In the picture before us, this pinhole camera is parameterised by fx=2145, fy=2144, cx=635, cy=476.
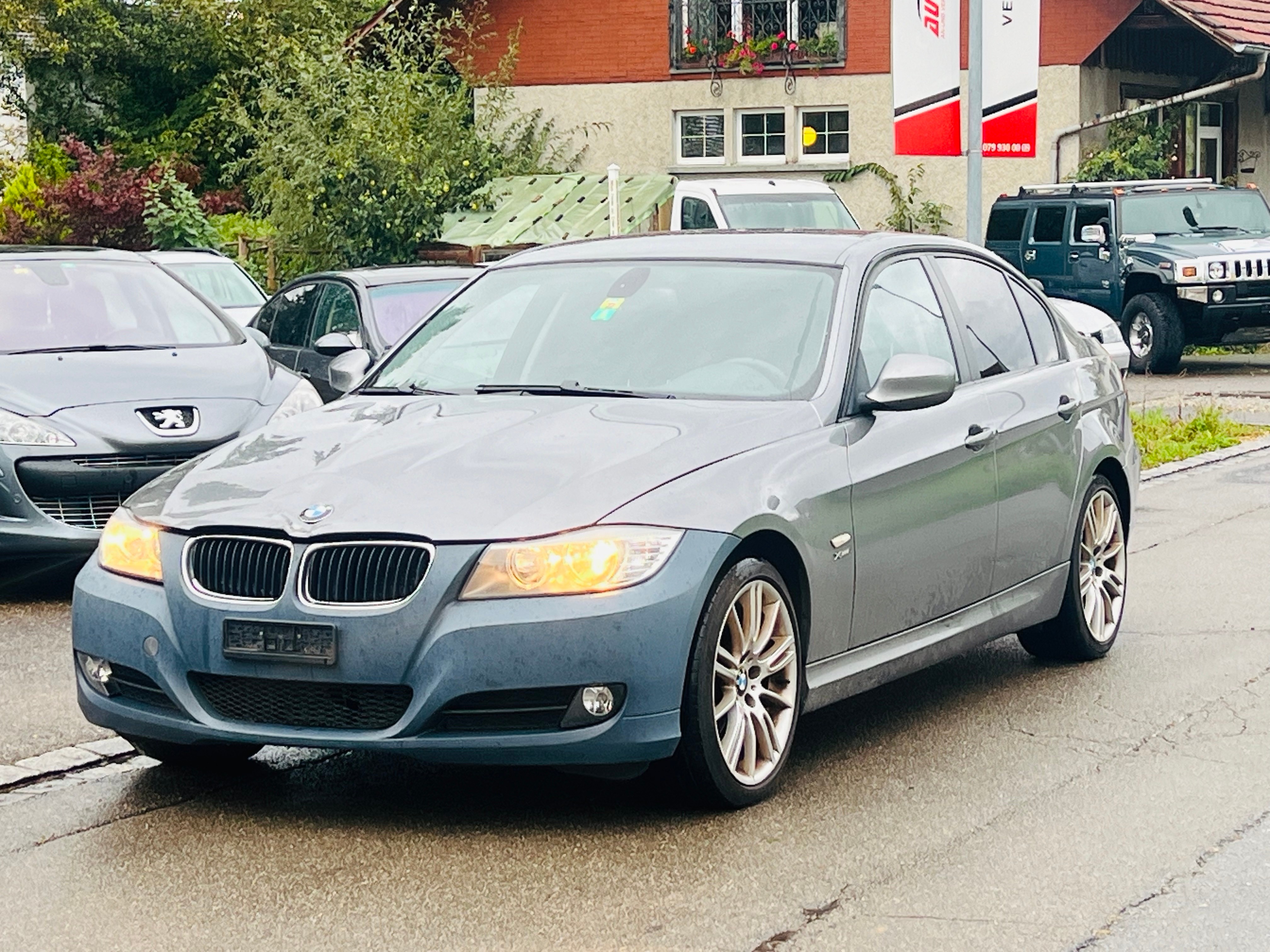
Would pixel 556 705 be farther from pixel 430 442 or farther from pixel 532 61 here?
pixel 532 61

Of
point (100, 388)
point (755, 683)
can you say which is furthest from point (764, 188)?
point (755, 683)

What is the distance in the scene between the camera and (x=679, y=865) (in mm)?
5156

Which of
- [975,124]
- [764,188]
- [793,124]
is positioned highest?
[793,124]

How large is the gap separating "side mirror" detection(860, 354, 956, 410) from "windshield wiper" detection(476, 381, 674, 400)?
60 cm

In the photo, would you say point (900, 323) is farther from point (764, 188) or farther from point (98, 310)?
point (764, 188)

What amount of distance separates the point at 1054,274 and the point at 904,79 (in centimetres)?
1053

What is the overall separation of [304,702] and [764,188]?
19.5m

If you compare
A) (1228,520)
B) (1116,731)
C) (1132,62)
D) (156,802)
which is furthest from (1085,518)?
(1132,62)

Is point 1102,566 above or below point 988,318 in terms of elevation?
below

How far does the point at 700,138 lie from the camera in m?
33.2

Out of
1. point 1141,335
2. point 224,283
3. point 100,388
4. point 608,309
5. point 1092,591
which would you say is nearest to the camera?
point 608,309

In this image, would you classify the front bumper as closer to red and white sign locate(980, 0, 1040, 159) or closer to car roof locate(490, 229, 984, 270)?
car roof locate(490, 229, 984, 270)

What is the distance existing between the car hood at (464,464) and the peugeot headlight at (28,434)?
3.18m

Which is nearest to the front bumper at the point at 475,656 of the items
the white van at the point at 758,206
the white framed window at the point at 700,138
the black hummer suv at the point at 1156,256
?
the black hummer suv at the point at 1156,256
